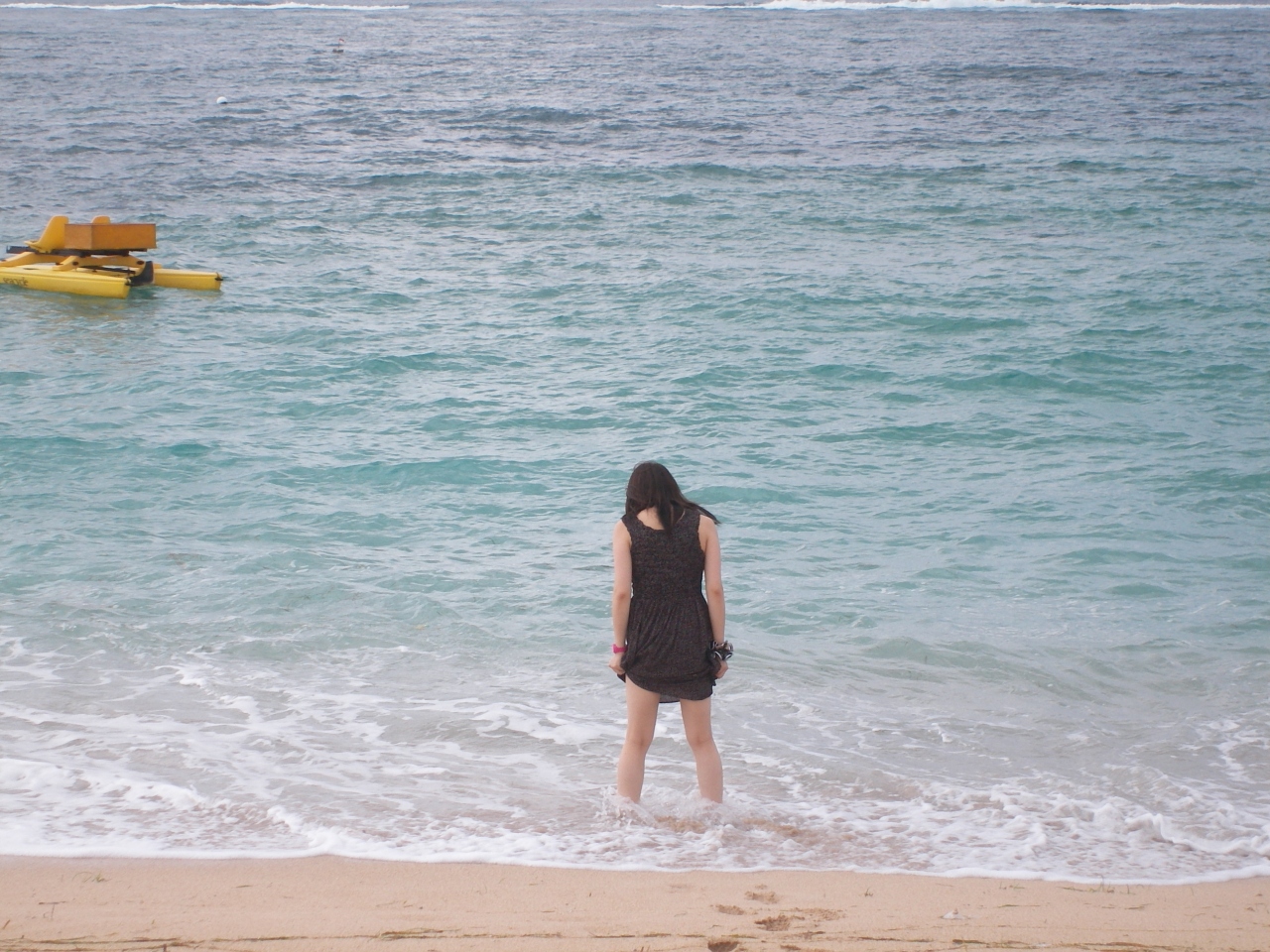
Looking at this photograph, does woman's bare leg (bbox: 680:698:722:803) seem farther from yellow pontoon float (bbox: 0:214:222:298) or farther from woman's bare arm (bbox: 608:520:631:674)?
yellow pontoon float (bbox: 0:214:222:298)

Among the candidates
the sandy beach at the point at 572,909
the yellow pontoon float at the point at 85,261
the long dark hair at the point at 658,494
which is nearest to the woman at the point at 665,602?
the long dark hair at the point at 658,494

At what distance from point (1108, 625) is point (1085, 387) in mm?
6151

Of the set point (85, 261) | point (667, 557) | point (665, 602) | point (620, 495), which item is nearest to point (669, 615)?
point (665, 602)

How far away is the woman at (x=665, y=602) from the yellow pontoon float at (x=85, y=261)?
13644 mm

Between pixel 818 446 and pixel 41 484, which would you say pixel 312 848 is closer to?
pixel 41 484

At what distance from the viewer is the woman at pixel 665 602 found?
4.27 m

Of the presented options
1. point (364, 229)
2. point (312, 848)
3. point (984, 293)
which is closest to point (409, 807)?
point (312, 848)

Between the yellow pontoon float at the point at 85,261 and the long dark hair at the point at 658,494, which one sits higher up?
the yellow pontoon float at the point at 85,261

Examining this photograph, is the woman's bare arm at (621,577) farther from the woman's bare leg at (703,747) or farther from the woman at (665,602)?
the woman's bare leg at (703,747)

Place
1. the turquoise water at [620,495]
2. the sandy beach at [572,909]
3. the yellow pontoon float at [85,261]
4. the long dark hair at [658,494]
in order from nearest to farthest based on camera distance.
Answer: the sandy beach at [572,909] < the long dark hair at [658,494] < the turquoise water at [620,495] < the yellow pontoon float at [85,261]

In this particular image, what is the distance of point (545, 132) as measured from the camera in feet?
97.5

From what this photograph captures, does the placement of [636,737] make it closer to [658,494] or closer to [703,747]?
[703,747]

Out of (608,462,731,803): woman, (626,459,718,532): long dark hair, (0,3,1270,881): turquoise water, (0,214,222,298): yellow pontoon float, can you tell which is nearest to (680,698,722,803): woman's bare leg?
(608,462,731,803): woman

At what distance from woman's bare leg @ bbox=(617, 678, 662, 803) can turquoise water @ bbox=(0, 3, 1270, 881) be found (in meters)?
0.13
